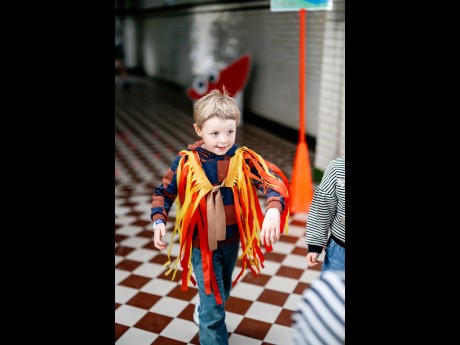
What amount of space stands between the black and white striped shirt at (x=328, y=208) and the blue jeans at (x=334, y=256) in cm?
3

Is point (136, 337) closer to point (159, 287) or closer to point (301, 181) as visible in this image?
point (159, 287)

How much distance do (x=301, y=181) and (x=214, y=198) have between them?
263cm

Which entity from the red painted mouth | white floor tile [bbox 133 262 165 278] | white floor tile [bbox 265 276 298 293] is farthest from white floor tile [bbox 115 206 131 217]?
the red painted mouth

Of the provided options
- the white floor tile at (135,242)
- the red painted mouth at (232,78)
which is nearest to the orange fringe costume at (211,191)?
the white floor tile at (135,242)

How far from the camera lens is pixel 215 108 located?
1.90m

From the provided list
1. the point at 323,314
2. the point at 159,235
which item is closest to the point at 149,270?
the point at 159,235

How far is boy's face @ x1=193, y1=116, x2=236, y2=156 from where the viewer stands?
1918mm

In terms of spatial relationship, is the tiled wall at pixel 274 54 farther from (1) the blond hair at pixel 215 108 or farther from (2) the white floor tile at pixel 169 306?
(1) the blond hair at pixel 215 108

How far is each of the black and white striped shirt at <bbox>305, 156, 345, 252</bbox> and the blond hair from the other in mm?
445

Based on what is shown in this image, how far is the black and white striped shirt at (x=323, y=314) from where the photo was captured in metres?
0.96
